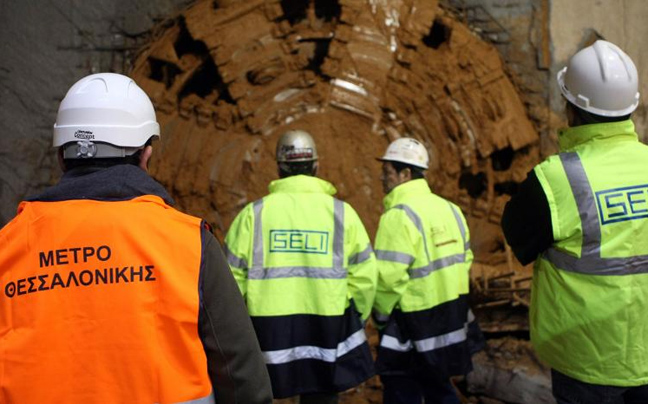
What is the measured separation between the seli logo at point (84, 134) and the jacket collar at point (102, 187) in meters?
0.11

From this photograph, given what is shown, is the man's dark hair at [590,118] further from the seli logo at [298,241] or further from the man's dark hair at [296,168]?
the man's dark hair at [296,168]

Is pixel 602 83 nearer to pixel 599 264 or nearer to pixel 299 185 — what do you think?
pixel 599 264

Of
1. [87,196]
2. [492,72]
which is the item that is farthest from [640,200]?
[492,72]

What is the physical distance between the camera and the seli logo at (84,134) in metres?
1.91

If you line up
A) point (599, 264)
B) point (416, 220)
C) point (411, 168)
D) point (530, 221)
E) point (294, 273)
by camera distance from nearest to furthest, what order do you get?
point (599, 264)
point (530, 221)
point (294, 273)
point (416, 220)
point (411, 168)

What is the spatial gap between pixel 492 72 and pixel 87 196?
196 inches

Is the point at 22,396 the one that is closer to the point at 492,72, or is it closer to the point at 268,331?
the point at 268,331

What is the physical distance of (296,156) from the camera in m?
3.81

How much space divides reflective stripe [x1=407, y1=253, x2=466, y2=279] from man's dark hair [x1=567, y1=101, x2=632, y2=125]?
1.48m

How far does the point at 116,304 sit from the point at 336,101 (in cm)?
454

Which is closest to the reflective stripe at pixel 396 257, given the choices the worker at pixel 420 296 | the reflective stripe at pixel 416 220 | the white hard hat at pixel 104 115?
the worker at pixel 420 296

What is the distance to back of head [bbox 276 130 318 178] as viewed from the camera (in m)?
3.81

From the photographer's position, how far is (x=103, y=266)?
1.72 meters

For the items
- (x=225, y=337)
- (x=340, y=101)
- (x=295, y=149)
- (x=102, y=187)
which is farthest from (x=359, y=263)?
(x=340, y=101)
